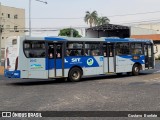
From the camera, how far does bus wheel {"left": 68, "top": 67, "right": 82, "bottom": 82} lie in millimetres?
21094

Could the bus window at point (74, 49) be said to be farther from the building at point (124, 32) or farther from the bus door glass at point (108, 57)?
the building at point (124, 32)

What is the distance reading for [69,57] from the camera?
20.8 m

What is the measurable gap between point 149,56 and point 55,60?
30.3 ft

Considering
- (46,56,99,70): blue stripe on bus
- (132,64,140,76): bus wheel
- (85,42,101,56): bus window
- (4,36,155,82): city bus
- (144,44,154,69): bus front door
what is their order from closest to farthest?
(4,36,155,82): city bus < (46,56,99,70): blue stripe on bus < (85,42,101,56): bus window < (132,64,140,76): bus wheel < (144,44,154,69): bus front door

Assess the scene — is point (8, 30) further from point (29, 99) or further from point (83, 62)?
point (29, 99)

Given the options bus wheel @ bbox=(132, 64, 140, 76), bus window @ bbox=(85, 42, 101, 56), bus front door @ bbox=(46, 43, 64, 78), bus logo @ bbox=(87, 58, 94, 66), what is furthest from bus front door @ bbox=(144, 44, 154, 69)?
bus front door @ bbox=(46, 43, 64, 78)

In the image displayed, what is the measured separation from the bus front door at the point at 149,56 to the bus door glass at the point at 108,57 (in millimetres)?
3873

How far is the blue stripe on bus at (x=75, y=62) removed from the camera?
20009 millimetres

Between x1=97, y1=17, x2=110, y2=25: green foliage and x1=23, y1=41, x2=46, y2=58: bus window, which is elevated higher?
x1=97, y1=17, x2=110, y2=25: green foliage

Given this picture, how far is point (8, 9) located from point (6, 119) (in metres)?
78.4

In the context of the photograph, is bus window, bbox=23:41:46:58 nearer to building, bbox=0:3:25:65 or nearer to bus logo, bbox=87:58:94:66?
bus logo, bbox=87:58:94:66

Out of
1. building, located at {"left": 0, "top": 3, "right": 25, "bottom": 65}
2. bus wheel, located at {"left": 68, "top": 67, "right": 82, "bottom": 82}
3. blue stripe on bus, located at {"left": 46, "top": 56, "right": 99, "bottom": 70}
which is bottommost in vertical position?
bus wheel, located at {"left": 68, "top": 67, "right": 82, "bottom": 82}

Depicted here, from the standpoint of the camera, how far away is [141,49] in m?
26.0

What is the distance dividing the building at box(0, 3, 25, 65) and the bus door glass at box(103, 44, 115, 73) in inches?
2472
